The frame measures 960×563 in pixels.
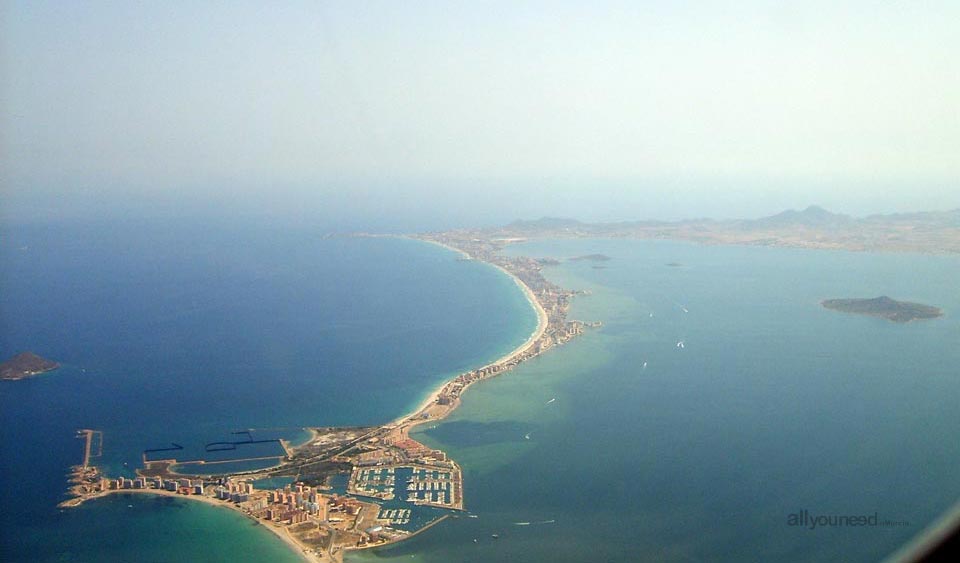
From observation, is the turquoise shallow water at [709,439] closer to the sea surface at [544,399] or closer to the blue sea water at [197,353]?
the sea surface at [544,399]

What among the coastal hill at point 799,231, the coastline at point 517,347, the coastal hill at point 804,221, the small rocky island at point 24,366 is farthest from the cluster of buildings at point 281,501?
the coastal hill at point 804,221

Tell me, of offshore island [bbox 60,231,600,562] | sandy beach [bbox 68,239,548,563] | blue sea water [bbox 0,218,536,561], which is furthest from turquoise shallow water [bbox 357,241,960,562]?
blue sea water [bbox 0,218,536,561]

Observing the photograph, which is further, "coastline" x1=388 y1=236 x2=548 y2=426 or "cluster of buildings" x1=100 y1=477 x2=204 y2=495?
"coastline" x1=388 y1=236 x2=548 y2=426

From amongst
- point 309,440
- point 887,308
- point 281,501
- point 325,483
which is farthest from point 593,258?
point 281,501

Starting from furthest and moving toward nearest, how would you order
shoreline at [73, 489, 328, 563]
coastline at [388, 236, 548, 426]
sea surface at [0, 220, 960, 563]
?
1. coastline at [388, 236, 548, 426]
2. sea surface at [0, 220, 960, 563]
3. shoreline at [73, 489, 328, 563]

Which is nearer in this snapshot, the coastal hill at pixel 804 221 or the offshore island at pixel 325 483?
the offshore island at pixel 325 483

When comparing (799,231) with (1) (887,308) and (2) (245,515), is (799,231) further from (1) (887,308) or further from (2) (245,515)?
(2) (245,515)

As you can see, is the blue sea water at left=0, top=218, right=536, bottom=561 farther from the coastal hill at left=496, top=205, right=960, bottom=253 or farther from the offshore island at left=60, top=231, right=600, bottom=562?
the coastal hill at left=496, top=205, right=960, bottom=253

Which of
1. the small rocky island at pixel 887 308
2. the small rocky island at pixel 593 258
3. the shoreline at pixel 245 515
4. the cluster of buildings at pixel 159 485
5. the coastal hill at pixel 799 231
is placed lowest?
the shoreline at pixel 245 515
